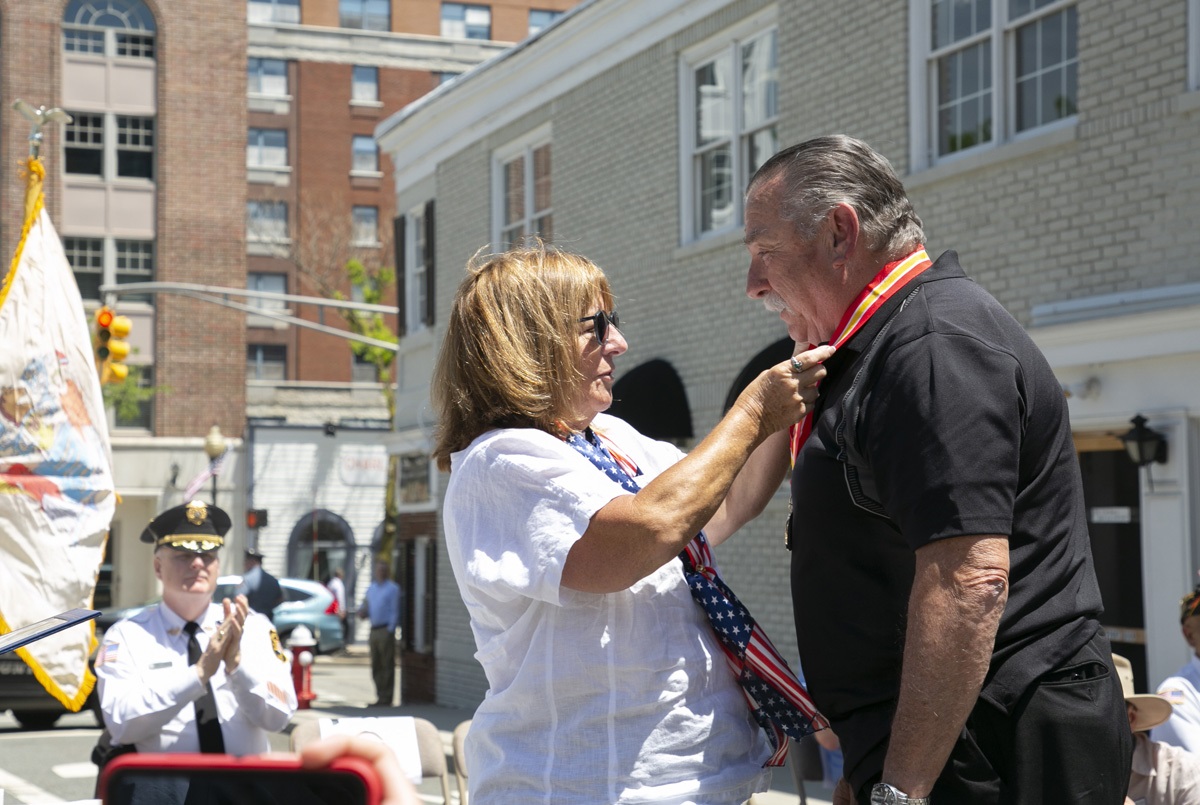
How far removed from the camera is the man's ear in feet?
8.42

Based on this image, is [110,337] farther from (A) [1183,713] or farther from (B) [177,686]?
(A) [1183,713]

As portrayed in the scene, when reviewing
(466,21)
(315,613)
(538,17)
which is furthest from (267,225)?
(315,613)

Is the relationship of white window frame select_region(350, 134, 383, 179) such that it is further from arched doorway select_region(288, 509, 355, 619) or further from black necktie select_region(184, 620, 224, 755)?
black necktie select_region(184, 620, 224, 755)

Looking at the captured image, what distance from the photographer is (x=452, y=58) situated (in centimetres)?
5406

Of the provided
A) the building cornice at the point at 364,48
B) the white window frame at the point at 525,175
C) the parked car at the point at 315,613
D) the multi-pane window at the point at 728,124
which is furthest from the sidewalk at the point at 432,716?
the building cornice at the point at 364,48

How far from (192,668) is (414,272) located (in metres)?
16.4

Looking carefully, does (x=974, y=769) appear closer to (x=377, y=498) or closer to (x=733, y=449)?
(x=733, y=449)

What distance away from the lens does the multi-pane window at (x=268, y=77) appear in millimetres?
50719

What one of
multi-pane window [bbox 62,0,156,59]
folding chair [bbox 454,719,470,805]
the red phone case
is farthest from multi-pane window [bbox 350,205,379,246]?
the red phone case

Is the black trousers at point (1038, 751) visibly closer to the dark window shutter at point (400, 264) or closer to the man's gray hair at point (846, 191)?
the man's gray hair at point (846, 191)

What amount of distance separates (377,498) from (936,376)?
134 ft

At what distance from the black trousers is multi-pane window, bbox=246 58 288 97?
51181mm

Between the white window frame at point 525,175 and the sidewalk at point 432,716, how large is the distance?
573 centimetres

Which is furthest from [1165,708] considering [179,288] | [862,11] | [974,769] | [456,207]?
[179,288]
